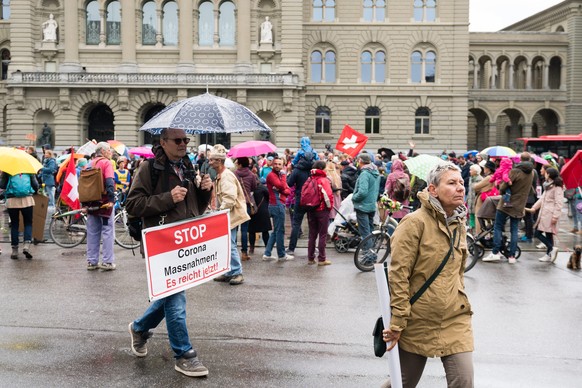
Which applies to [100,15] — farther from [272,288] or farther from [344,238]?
[272,288]

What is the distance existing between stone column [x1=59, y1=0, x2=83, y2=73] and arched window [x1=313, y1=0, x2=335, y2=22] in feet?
52.8

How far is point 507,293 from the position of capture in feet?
31.0

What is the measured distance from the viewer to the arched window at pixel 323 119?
4509 centimetres

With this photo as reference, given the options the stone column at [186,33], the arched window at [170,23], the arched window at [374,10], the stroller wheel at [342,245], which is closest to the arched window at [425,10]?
the arched window at [374,10]

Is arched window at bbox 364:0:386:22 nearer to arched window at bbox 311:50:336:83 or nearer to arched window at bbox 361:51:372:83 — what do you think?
arched window at bbox 361:51:372:83

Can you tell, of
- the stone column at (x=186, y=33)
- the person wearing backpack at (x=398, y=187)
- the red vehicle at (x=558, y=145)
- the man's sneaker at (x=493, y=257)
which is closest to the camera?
the person wearing backpack at (x=398, y=187)

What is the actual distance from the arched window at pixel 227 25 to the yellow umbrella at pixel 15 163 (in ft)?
108

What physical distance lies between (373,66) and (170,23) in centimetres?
1425

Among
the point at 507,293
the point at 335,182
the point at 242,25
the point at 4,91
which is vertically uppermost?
the point at 242,25

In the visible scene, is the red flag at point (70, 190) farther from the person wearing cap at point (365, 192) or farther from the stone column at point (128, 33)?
the stone column at point (128, 33)

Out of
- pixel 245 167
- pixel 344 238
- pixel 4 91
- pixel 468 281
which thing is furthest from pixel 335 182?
pixel 4 91

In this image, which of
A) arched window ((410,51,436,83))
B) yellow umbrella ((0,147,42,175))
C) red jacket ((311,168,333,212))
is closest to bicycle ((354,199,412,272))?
red jacket ((311,168,333,212))

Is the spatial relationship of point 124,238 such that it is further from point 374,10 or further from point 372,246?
point 374,10

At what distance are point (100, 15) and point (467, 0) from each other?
978 inches
